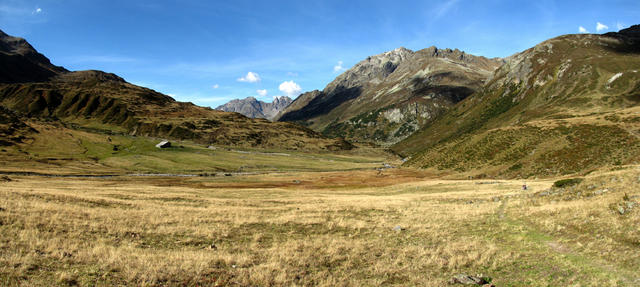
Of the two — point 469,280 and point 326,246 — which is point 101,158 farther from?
point 469,280

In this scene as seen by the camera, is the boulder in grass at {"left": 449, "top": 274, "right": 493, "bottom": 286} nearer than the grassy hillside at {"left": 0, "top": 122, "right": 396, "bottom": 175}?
Yes

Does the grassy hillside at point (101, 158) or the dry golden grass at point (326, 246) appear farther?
the grassy hillside at point (101, 158)

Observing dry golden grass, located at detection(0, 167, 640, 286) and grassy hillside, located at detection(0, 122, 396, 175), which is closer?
dry golden grass, located at detection(0, 167, 640, 286)

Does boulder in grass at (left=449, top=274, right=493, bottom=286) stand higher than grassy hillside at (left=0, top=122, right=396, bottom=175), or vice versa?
boulder in grass at (left=449, top=274, right=493, bottom=286)

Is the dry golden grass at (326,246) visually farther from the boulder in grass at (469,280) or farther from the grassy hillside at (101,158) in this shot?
the grassy hillside at (101,158)

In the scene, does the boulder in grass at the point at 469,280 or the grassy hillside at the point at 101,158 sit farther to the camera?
the grassy hillside at the point at 101,158

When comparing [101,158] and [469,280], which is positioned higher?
[469,280]

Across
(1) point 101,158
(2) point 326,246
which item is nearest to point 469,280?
(2) point 326,246

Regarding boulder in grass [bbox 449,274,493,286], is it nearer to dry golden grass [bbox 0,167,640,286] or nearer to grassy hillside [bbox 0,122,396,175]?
dry golden grass [bbox 0,167,640,286]

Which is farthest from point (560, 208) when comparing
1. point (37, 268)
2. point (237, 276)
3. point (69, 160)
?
point (69, 160)

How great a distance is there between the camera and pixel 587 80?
191 meters

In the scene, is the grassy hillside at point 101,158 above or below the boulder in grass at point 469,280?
below

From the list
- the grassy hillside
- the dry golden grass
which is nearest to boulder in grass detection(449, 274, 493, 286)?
the dry golden grass

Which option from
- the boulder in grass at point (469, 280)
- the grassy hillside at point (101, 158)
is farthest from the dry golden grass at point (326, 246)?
the grassy hillside at point (101, 158)
